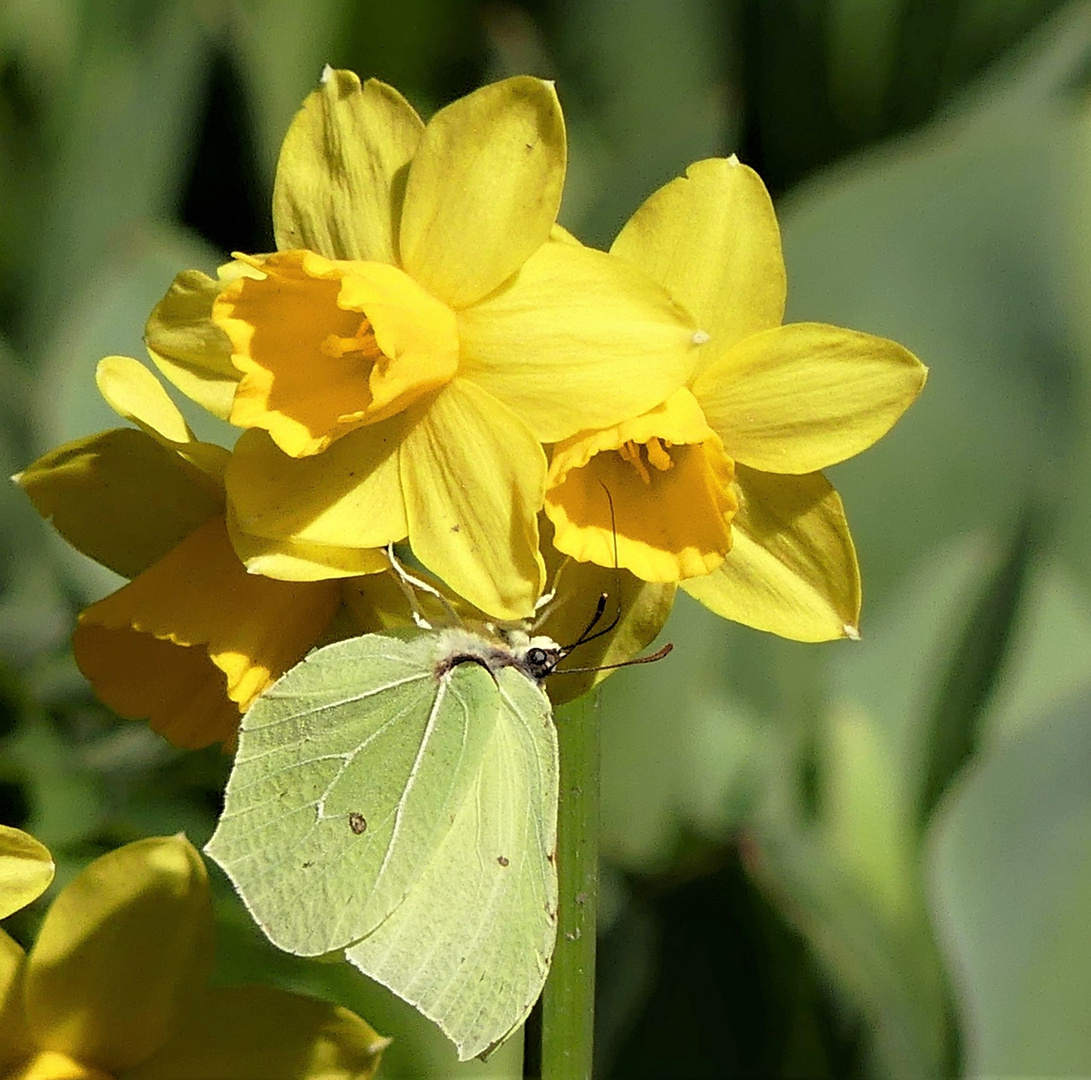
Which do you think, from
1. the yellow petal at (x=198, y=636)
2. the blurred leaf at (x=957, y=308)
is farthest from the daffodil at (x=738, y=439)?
the blurred leaf at (x=957, y=308)

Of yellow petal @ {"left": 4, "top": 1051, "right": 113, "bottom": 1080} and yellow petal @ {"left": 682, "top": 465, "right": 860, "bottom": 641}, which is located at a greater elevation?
yellow petal @ {"left": 682, "top": 465, "right": 860, "bottom": 641}

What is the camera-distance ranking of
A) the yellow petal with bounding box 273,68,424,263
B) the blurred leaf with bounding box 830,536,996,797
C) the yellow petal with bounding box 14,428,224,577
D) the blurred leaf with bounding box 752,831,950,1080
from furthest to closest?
1. the blurred leaf with bounding box 830,536,996,797
2. the blurred leaf with bounding box 752,831,950,1080
3. the yellow petal with bounding box 14,428,224,577
4. the yellow petal with bounding box 273,68,424,263

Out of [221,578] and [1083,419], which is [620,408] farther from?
[1083,419]

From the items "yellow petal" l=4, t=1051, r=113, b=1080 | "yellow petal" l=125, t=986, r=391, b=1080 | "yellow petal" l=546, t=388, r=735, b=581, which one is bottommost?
"yellow petal" l=4, t=1051, r=113, b=1080

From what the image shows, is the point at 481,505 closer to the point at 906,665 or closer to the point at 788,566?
the point at 788,566

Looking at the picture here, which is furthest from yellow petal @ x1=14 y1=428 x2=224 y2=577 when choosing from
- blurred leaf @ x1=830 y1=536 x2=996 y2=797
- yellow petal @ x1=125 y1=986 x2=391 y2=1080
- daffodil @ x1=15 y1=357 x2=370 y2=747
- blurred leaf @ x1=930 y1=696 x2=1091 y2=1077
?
blurred leaf @ x1=830 y1=536 x2=996 y2=797

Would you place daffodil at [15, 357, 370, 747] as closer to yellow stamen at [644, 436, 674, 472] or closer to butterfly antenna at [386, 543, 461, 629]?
butterfly antenna at [386, 543, 461, 629]

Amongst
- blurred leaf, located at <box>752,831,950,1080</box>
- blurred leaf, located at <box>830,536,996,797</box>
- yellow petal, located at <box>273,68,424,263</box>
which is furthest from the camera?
blurred leaf, located at <box>830,536,996,797</box>

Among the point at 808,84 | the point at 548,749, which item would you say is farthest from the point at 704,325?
the point at 808,84
